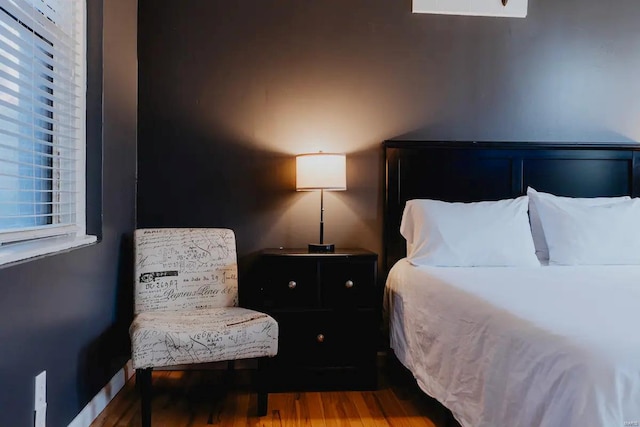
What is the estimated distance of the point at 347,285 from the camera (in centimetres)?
268

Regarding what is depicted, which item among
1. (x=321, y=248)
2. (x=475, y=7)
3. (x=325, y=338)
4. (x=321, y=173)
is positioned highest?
(x=475, y=7)

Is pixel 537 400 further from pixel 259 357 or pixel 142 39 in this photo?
pixel 142 39

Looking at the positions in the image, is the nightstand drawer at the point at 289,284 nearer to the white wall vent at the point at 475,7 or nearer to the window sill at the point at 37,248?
the window sill at the point at 37,248

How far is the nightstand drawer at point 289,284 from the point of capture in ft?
8.71

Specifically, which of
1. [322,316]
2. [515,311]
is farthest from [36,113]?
[515,311]

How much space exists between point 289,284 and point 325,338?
353 mm

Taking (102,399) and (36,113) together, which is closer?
(36,113)

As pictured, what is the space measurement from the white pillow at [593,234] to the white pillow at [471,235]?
15cm

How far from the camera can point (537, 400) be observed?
1.31m

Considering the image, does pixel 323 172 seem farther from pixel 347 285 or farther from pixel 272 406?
pixel 272 406

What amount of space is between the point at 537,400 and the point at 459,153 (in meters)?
1.97

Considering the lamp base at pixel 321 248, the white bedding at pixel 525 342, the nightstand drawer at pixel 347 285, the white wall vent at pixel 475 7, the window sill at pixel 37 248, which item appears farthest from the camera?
the white wall vent at pixel 475 7

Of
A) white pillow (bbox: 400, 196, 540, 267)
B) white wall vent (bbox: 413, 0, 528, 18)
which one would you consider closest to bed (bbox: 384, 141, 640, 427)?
white pillow (bbox: 400, 196, 540, 267)

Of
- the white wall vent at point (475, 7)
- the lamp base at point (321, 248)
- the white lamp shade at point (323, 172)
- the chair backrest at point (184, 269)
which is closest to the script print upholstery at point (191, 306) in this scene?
the chair backrest at point (184, 269)
